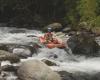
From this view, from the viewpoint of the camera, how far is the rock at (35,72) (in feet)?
30.5

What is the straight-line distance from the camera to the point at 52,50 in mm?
14102

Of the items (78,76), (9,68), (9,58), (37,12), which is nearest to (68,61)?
(78,76)

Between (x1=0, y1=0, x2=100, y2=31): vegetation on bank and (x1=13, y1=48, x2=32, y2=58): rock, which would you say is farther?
(x1=0, y1=0, x2=100, y2=31): vegetation on bank

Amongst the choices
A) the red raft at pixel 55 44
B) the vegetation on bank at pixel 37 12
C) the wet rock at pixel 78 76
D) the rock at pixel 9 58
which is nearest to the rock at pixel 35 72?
the wet rock at pixel 78 76

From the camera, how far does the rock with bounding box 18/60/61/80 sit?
9.29m

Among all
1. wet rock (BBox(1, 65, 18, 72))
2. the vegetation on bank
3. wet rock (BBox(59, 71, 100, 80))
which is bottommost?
wet rock (BBox(59, 71, 100, 80))

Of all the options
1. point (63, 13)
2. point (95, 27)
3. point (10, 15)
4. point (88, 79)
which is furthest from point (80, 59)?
point (10, 15)

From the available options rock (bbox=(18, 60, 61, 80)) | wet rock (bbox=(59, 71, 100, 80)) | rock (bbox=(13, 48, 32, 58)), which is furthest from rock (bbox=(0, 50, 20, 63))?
wet rock (bbox=(59, 71, 100, 80))

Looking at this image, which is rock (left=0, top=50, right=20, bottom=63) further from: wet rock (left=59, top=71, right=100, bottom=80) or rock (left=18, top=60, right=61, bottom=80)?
wet rock (left=59, top=71, right=100, bottom=80)

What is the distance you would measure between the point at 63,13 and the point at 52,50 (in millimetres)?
10707

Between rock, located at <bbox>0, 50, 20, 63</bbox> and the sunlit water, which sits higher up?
rock, located at <bbox>0, 50, 20, 63</bbox>

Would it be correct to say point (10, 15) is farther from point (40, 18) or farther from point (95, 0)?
point (95, 0)

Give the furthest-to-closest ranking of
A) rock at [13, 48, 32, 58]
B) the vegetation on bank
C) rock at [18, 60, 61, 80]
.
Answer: the vegetation on bank
rock at [13, 48, 32, 58]
rock at [18, 60, 61, 80]

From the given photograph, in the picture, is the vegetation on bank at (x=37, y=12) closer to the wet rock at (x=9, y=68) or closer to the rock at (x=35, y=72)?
the wet rock at (x=9, y=68)
